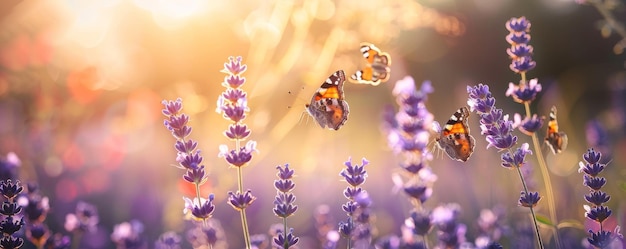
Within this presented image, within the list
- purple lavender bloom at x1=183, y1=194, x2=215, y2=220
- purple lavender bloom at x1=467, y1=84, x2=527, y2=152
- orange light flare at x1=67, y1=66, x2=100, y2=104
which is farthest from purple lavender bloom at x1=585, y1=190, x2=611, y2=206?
orange light flare at x1=67, y1=66, x2=100, y2=104

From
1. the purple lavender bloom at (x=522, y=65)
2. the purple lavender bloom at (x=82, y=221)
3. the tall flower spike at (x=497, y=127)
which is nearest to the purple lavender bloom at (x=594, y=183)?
the tall flower spike at (x=497, y=127)

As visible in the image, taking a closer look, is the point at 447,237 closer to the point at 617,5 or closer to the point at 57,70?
the point at 617,5

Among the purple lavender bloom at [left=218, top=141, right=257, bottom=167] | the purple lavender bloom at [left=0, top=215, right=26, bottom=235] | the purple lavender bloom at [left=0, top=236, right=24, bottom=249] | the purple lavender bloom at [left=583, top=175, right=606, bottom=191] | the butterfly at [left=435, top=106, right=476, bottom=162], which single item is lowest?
the purple lavender bloom at [left=0, top=236, right=24, bottom=249]

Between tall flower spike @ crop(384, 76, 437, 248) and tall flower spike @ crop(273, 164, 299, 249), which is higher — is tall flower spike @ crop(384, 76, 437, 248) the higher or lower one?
the higher one

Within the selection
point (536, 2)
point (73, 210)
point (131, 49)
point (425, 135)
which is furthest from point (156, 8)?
point (536, 2)

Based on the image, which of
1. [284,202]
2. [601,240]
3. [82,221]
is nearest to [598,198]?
[601,240]

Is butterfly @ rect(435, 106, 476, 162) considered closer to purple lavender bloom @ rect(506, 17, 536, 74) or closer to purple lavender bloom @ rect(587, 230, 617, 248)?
purple lavender bloom @ rect(506, 17, 536, 74)

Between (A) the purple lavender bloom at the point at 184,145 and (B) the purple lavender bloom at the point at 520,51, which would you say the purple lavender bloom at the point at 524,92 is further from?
(A) the purple lavender bloom at the point at 184,145

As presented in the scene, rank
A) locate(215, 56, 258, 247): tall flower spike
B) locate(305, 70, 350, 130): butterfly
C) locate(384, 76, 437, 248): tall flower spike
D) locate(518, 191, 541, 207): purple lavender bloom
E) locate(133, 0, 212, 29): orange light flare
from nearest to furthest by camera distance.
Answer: locate(384, 76, 437, 248): tall flower spike → locate(518, 191, 541, 207): purple lavender bloom → locate(215, 56, 258, 247): tall flower spike → locate(305, 70, 350, 130): butterfly → locate(133, 0, 212, 29): orange light flare
